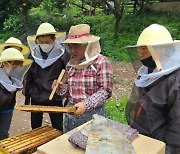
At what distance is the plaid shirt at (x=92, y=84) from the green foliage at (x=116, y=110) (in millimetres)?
2694

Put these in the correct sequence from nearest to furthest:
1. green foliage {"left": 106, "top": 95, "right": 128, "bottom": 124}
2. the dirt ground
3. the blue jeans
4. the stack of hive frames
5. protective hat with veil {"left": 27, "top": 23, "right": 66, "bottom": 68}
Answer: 1. the stack of hive frames
2. the blue jeans
3. protective hat with veil {"left": 27, "top": 23, "right": 66, "bottom": 68}
4. green foliage {"left": 106, "top": 95, "right": 128, "bottom": 124}
5. the dirt ground

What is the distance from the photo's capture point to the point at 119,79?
9234 millimetres

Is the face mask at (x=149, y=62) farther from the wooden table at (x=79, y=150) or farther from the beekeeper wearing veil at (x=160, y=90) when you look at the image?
the wooden table at (x=79, y=150)

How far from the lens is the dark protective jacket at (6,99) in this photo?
134 inches

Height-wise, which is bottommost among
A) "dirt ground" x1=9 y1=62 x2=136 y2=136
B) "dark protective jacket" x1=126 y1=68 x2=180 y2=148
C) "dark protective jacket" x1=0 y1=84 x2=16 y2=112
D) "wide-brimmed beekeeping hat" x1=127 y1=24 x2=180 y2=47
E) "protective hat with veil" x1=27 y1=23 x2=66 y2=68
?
"dirt ground" x1=9 y1=62 x2=136 y2=136

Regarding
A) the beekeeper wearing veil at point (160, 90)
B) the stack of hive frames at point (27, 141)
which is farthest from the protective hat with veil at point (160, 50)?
the stack of hive frames at point (27, 141)

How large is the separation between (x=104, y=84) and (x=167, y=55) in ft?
2.28

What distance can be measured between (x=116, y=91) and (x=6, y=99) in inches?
195

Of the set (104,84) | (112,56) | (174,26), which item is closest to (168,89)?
(104,84)

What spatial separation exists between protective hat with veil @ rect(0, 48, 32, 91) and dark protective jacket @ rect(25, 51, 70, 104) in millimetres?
334

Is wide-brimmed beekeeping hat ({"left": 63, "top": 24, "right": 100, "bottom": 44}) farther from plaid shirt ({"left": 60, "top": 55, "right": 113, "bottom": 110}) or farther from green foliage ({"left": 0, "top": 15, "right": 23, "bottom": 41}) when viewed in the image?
Answer: green foliage ({"left": 0, "top": 15, "right": 23, "bottom": 41})

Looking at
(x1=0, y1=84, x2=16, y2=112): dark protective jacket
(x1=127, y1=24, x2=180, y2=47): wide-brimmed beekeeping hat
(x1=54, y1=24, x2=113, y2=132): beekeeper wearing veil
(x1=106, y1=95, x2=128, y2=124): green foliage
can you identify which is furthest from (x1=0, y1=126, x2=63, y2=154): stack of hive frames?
(x1=106, y1=95, x2=128, y2=124): green foliage

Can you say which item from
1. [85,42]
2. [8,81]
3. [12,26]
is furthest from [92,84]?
[12,26]

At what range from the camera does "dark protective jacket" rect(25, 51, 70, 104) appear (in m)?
3.91
